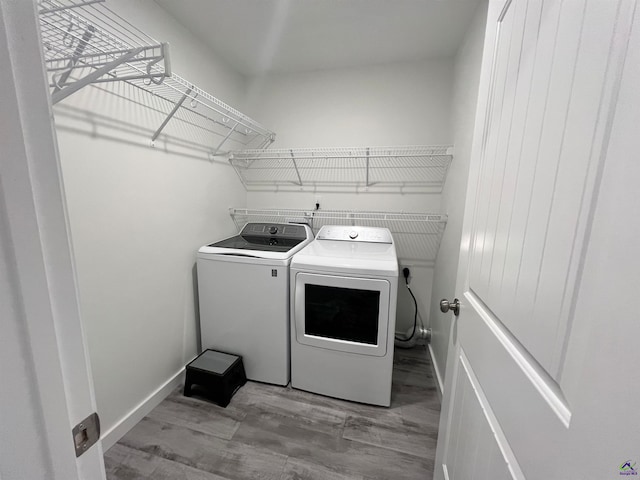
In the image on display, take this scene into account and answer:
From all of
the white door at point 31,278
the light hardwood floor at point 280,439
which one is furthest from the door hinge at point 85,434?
the light hardwood floor at point 280,439

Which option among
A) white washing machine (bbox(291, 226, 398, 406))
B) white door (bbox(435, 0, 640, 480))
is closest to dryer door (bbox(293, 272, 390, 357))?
white washing machine (bbox(291, 226, 398, 406))

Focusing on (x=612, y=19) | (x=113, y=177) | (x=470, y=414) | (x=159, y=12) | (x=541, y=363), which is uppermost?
(x=159, y=12)

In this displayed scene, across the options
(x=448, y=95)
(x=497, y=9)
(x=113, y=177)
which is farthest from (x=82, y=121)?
(x=448, y=95)

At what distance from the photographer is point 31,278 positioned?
349mm

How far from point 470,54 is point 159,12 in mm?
2001

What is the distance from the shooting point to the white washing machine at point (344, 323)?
1682 mm

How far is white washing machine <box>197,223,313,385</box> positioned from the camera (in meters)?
1.85

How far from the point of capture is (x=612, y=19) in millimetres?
390

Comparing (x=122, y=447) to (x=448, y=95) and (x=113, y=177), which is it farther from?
(x=448, y=95)

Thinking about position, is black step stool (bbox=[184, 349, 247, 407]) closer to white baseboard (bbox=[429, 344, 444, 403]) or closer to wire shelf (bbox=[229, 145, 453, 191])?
white baseboard (bbox=[429, 344, 444, 403])

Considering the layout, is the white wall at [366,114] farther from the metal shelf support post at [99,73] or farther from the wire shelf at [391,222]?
the metal shelf support post at [99,73]

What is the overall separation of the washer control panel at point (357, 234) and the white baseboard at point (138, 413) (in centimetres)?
157

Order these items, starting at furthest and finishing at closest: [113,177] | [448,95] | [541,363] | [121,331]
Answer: [448,95] → [121,331] → [113,177] → [541,363]

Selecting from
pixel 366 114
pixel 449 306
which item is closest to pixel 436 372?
pixel 449 306
